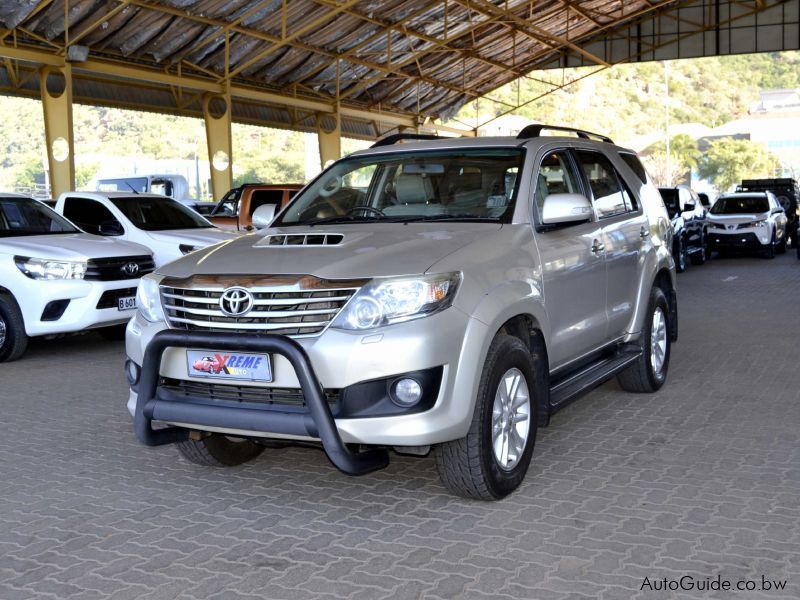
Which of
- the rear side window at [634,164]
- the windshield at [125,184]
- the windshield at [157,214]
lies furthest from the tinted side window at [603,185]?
the windshield at [125,184]

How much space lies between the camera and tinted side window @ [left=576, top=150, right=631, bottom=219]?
639cm

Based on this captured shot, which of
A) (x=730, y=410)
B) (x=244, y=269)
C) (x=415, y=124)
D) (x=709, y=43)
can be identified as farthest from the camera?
(x=415, y=124)

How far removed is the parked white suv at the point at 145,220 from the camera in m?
12.0

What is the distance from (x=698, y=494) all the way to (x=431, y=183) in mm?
2324

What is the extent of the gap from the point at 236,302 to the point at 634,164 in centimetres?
436

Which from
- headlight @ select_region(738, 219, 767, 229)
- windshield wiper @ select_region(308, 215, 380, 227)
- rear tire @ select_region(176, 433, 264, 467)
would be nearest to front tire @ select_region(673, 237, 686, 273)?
headlight @ select_region(738, 219, 767, 229)

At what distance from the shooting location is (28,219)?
420 inches

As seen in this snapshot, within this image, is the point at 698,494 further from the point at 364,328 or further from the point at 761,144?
the point at 761,144

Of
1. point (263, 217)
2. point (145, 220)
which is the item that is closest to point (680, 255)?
point (145, 220)

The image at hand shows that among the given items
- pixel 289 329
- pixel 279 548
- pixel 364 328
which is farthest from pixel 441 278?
pixel 279 548

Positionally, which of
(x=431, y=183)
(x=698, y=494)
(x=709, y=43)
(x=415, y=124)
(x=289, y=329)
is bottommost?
(x=698, y=494)

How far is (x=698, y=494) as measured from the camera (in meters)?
4.91

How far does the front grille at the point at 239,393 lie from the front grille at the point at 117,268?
5.42m

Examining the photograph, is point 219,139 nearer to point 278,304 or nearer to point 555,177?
point 555,177
